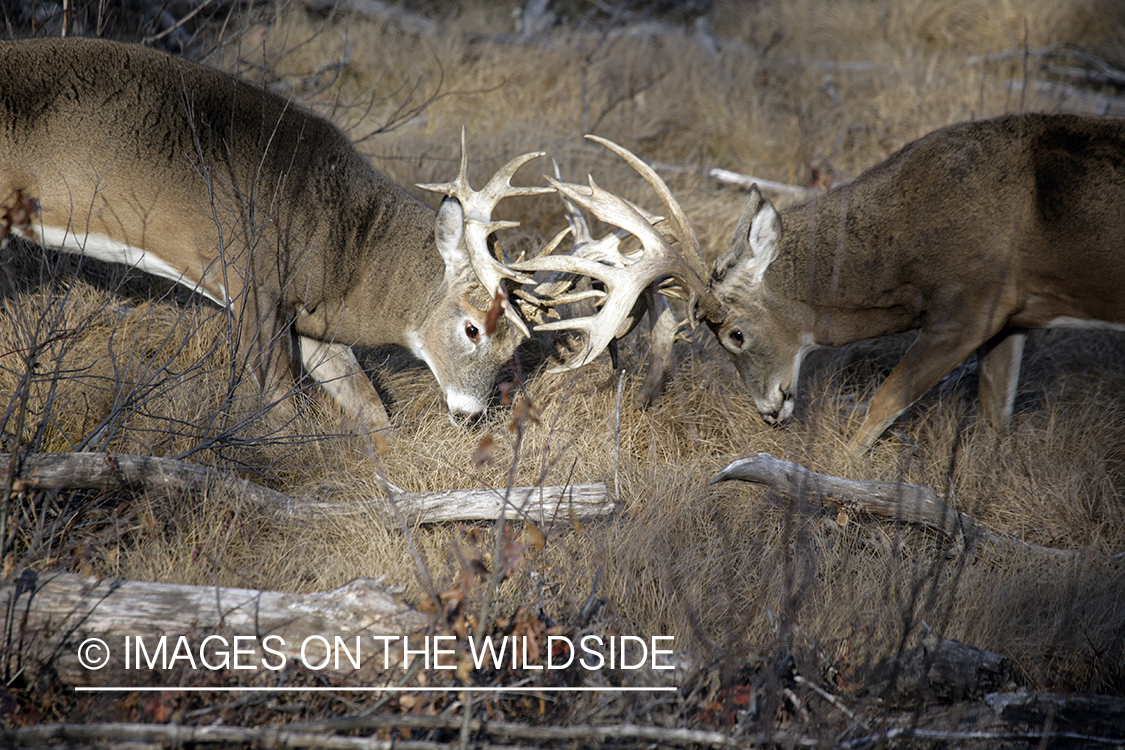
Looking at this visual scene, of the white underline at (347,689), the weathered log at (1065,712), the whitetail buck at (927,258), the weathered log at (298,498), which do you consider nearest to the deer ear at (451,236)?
the whitetail buck at (927,258)

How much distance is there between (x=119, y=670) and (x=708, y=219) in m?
5.76

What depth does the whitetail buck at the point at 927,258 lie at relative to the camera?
15.6 feet

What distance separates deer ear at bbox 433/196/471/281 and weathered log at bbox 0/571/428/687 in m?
2.45

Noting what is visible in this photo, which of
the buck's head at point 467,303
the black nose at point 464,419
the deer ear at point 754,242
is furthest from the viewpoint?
the black nose at point 464,419

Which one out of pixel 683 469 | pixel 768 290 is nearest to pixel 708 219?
pixel 768 290

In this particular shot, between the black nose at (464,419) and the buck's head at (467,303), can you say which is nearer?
the buck's head at (467,303)

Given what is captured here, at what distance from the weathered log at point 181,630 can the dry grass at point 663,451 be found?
0.42 metres

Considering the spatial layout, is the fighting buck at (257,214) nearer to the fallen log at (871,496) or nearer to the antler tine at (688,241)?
the antler tine at (688,241)

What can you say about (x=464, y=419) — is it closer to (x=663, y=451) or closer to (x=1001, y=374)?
(x=663, y=451)

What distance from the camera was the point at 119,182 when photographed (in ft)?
15.3

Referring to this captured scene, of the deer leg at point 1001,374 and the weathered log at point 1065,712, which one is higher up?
the deer leg at point 1001,374

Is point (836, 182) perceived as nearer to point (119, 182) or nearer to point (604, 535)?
point (604, 535)

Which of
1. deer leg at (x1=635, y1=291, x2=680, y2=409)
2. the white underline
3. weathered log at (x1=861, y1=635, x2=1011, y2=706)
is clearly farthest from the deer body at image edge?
the white underline

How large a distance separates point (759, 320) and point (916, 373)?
92 cm
